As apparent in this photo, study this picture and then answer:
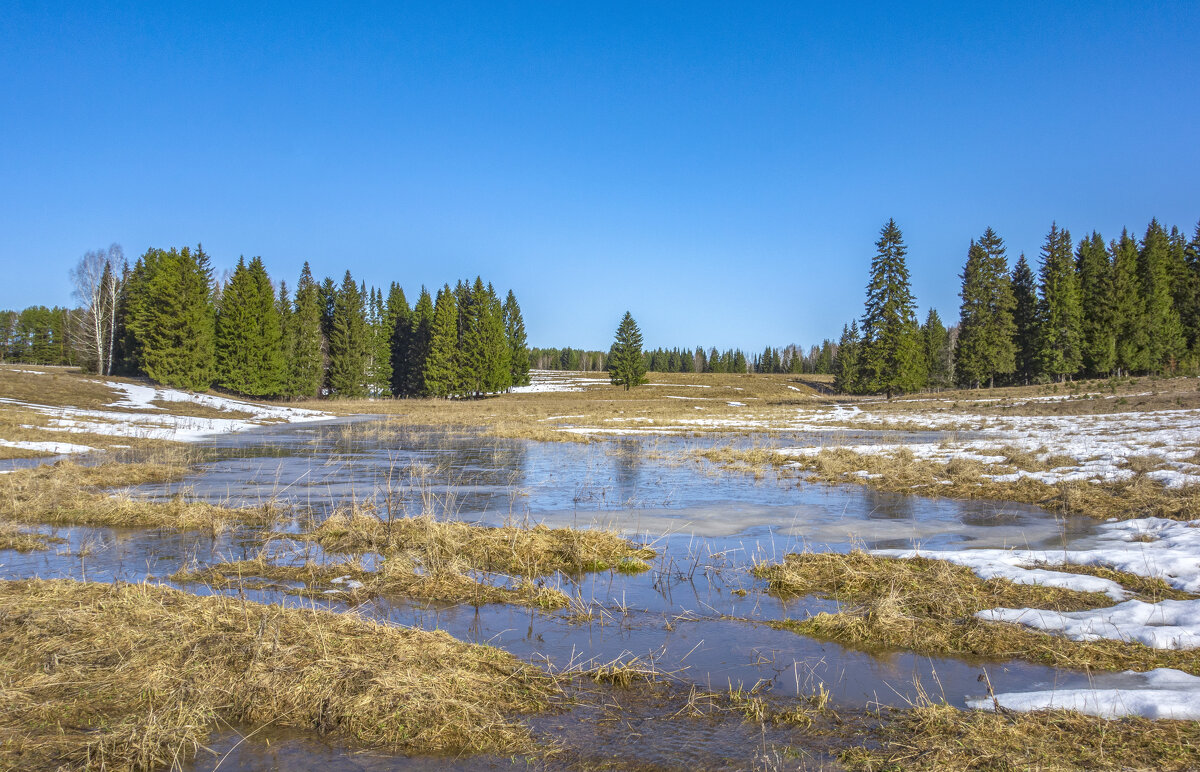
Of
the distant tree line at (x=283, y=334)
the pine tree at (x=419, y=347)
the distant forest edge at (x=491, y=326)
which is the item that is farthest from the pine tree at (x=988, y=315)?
the pine tree at (x=419, y=347)

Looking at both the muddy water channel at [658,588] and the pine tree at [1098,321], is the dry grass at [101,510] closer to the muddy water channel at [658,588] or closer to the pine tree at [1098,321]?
the muddy water channel at [658,588]

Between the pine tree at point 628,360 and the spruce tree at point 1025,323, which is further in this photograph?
the pine tree at point 628,360

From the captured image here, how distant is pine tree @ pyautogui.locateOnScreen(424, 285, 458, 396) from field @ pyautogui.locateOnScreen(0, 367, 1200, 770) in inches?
1887

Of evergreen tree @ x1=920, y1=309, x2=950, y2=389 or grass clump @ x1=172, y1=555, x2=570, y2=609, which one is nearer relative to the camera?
grass clump @ x1=172, y1=555, x2=570, y2=609

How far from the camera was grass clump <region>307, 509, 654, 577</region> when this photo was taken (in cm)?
836

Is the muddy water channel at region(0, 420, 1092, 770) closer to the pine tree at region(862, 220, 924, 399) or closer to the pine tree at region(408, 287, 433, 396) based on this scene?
the pine tree at region(862, 220, 924, 399)

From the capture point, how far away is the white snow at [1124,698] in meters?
4.23

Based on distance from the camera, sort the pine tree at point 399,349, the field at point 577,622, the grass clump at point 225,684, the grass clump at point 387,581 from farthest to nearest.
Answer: the pine tree at point 399,349, the grass clump at point 387,581, the field at point 577,622, the grass clump at point 225,684

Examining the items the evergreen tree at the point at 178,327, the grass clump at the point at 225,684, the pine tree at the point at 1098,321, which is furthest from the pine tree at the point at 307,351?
the pine tree at the point at 1098,321

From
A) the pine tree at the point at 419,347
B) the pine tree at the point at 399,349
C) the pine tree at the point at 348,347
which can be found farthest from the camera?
the pine tree at the point at 399,349

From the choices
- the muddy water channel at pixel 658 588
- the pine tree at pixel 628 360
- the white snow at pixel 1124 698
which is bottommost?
the muddy water channel at pixel 658 588

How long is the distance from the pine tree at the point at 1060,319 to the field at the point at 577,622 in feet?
142

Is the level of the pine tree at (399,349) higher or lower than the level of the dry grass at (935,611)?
higher

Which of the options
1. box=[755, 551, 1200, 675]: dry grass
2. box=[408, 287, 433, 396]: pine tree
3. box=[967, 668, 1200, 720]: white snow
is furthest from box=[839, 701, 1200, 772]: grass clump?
box=[408, 287, 433, 396]: pine tree
